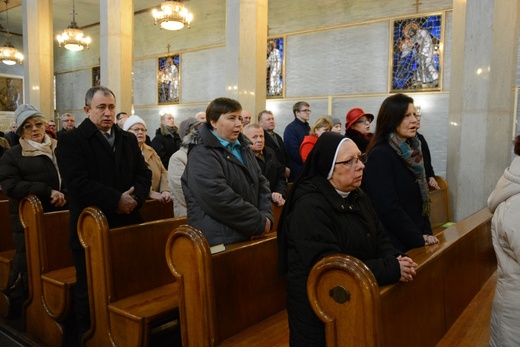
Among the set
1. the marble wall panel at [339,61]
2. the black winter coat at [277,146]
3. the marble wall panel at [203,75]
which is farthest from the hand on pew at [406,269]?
the marble wall panel at [203,75]

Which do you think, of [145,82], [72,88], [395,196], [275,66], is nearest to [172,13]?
[275,66]

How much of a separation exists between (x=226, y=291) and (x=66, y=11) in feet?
45.0

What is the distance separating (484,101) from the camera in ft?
14.8

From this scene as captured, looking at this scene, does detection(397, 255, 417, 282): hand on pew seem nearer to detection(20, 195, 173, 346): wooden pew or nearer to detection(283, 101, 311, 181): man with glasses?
detection(20, 195, 173, 346): wooden pew

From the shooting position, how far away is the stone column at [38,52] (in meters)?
8.93

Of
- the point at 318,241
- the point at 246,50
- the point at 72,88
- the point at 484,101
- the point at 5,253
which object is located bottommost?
the point at 5,253

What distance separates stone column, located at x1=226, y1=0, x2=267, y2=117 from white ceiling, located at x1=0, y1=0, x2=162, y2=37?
22.3 ft

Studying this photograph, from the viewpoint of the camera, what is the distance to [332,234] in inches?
70.9

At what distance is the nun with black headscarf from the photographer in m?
1.79

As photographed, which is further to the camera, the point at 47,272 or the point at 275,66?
the point at 275,66

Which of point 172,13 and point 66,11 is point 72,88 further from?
point 172,13

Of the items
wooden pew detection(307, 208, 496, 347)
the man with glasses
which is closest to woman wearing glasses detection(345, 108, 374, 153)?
the man with glasses

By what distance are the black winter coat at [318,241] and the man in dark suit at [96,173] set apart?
5.12ft

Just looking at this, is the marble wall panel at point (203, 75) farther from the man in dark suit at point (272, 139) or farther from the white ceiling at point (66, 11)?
the man in dark suit at point (272, 139)
